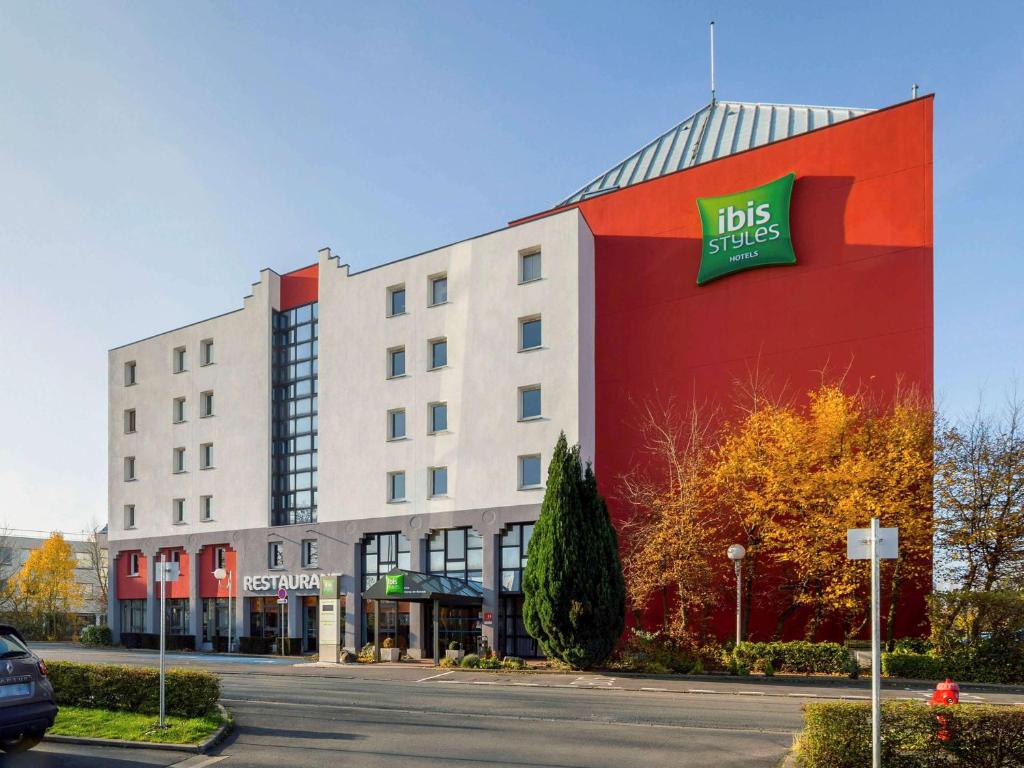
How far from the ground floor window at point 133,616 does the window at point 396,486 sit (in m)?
19.1

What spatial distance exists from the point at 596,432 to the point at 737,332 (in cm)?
661

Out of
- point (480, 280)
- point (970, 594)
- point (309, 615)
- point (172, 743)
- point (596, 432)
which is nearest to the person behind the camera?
point (172, 743)

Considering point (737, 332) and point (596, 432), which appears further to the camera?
point (596, 432)

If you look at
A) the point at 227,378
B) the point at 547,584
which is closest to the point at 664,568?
the point at 547,584

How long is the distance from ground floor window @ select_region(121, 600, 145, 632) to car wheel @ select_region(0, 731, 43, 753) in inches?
1466

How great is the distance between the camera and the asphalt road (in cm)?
1229

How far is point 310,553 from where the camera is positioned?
130ft

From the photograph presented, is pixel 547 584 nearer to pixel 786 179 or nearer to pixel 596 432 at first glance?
pixel 596 432

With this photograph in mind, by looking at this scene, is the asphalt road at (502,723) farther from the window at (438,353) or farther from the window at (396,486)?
the window at (438,353)

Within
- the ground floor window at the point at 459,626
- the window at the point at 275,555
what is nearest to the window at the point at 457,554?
the ground floor window at the point at 459,626

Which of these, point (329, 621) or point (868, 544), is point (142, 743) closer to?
point (868, 544)

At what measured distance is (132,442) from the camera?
1923 inches

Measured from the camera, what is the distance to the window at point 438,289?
122 feet

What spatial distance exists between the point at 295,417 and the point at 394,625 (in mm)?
11994
